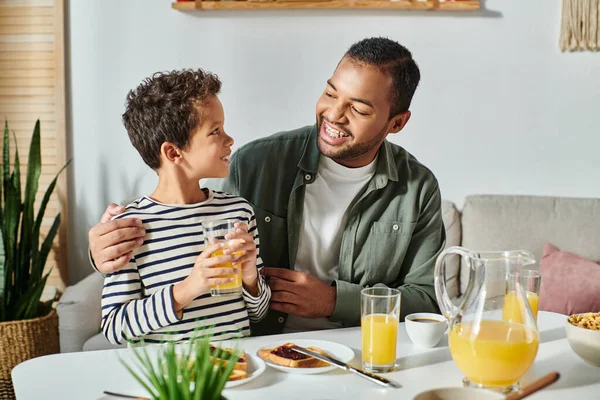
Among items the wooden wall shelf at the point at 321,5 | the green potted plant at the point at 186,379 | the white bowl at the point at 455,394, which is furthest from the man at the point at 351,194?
the wooden wall shelf at the point at 321,5

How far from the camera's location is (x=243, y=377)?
1.21 metres

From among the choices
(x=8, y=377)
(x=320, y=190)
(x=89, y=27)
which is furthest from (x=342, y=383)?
(x=89, y=27)

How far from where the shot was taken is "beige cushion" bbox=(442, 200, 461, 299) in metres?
→ 3.12

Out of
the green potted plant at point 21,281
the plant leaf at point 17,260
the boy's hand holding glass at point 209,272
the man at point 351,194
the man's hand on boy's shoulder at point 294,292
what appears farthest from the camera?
the plant leaf at point 17,260

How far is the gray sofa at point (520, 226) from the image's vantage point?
10.1ft

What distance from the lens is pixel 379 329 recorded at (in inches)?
50.4

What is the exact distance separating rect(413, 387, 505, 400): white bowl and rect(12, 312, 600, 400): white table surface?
15 cm

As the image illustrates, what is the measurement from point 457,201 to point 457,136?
31cm

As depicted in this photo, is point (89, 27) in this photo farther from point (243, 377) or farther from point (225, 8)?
point (243, 377)

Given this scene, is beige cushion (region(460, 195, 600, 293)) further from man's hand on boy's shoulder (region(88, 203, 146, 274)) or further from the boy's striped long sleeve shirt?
man's hand on boy's shoulder (region(88, 203, 146, 274))

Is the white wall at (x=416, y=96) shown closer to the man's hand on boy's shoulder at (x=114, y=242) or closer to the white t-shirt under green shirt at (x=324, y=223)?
the white t-shirt under green shirt at (x=324, y=223)

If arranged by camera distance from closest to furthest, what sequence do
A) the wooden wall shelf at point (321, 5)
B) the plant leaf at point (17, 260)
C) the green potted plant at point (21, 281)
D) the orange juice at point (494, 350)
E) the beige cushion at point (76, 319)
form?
the orange juice at point (494, 350)
the beige cushion at point (76, 319)
the green potted plant at point (21, 281)
the plant leaf at point (17, 260)
the wooden wall shelf at point (321, 5)

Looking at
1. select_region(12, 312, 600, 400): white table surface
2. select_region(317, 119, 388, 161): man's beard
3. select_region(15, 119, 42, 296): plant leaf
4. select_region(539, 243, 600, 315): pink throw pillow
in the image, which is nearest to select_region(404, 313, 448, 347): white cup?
select_region(12, 312, 600, 400): white table surface

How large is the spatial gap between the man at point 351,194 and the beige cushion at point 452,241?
116cm
